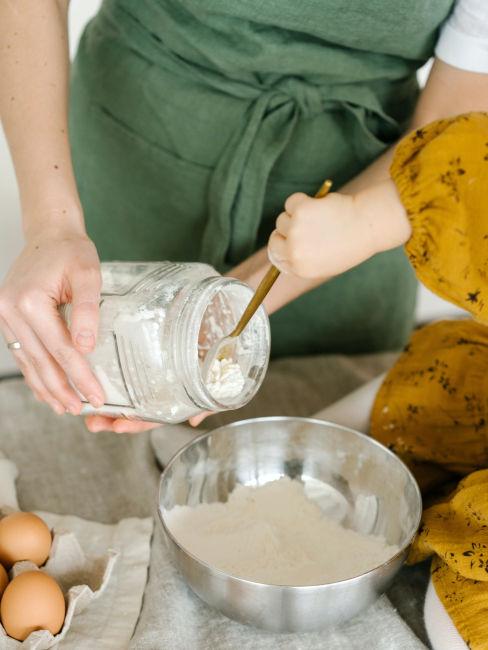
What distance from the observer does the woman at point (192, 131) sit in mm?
663

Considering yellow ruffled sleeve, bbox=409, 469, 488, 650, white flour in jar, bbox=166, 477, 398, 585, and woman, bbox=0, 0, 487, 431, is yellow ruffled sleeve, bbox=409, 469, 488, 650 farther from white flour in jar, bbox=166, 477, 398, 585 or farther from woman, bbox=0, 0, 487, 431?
woman, bbox=0, 0, 487, 431

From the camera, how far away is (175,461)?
0.74m

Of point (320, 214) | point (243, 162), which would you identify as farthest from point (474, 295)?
point (243, 162)

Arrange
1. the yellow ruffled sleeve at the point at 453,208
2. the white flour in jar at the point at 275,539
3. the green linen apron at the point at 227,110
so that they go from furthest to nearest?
1. the green linen apron at the point at 227,110
2. the white flour in jar at the point at 275,539
3. the yellow ruffled sleeve at the point at 453,208

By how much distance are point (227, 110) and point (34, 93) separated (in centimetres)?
23

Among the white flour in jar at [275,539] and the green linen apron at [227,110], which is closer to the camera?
the white flour in jar at [275,539]

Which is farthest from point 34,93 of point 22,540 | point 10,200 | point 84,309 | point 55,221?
point 10,200

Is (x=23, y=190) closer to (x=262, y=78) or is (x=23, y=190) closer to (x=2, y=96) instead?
(x=2, y=96)

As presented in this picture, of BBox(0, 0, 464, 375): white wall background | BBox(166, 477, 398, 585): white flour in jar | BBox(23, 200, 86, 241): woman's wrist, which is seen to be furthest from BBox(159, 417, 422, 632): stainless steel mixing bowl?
BBox(0, 0, 464, 375): white wall background

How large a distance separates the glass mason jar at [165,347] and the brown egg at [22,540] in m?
0.11

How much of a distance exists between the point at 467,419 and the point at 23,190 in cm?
47

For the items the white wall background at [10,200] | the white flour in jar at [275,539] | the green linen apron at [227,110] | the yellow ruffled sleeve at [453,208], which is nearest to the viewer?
the yellow ruffled sleeve at [453,208]

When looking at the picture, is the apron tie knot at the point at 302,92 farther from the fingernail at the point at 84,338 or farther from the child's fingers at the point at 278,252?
the fingernail at the point at 84,338

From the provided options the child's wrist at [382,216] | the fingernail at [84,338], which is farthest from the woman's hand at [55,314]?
the child's wrist at [382,216]
